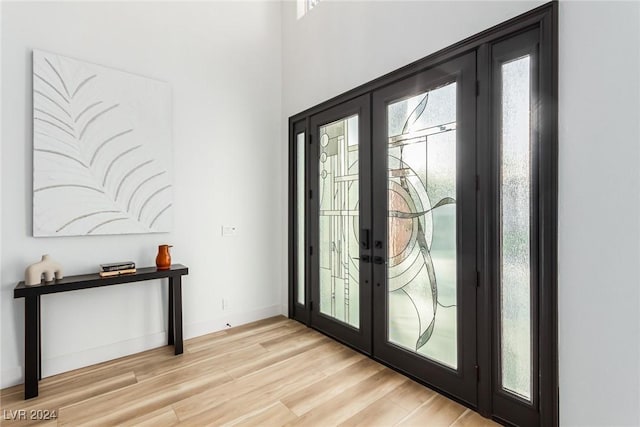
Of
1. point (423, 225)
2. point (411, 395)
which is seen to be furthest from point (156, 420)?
point (423, 225)

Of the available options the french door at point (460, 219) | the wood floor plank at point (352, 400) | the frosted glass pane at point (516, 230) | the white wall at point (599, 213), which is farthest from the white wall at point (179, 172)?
the white wall at point (599, 213)

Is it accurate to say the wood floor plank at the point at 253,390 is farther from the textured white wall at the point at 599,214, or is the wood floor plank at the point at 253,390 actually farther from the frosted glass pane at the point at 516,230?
the textured white wall at the point at 599,214

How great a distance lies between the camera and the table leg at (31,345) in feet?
7.71

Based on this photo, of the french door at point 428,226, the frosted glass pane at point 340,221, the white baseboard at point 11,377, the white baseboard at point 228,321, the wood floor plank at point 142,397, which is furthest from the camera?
the white baseboard at point 228,321

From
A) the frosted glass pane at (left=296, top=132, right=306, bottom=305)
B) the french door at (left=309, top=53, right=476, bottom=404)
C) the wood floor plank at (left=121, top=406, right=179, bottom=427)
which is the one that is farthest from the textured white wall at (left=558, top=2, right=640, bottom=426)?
the frosted glass pane at (left=296, top=132, right=306, bottom=305)

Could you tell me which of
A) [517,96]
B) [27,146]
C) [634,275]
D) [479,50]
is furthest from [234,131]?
[634,275]

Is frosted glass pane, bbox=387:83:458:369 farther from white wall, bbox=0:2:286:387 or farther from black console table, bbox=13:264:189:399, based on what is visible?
black console table, bbox=13:264:189:399

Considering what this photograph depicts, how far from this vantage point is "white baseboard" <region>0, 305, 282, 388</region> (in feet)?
8.40

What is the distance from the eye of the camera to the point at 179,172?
11.0ft

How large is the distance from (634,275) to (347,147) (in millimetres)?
2318

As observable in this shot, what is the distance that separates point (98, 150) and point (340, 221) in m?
→ 2.34

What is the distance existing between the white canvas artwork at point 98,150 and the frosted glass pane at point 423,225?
2.26 metres

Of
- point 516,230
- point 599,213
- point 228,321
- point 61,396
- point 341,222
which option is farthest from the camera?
point 228,321

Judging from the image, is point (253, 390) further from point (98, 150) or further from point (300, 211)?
point (98, 150)
